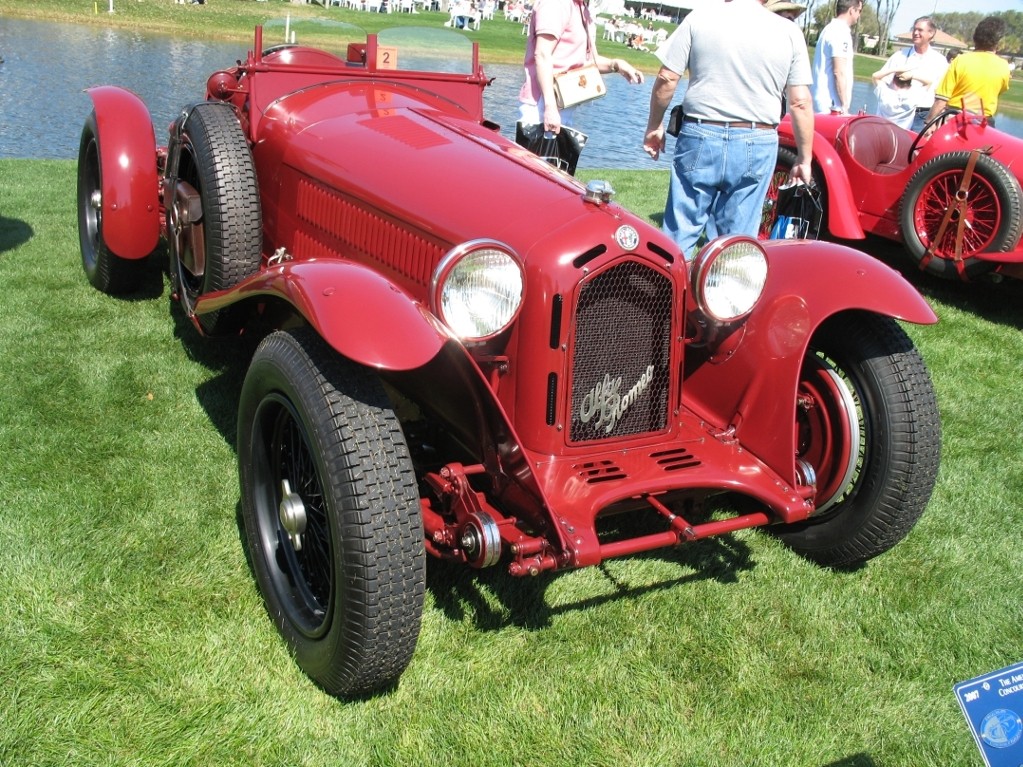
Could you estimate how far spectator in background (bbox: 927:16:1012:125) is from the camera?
7.18 meters

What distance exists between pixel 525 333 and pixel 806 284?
1.04 meters

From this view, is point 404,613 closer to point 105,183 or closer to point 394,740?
point 394,740

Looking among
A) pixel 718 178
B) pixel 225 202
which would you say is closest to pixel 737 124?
pixel 718 178

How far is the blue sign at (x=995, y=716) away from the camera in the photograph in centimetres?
167

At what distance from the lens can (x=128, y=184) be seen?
438cm

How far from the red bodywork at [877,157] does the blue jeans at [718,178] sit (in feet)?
8.14

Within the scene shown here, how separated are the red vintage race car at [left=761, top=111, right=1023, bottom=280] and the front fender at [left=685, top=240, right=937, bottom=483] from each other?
3.52 metres

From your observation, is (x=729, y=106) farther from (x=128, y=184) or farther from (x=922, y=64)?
(x=922, y=64)

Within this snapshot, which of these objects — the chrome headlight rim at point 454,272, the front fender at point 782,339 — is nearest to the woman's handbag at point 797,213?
the front fender at point 782,339

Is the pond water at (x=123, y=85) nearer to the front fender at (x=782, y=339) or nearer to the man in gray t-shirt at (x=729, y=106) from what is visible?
the man in gray t-shirt at (x=729, y=106)

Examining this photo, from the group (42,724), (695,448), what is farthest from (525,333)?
(42,724)

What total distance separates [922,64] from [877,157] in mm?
1618

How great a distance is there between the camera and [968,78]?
723cm

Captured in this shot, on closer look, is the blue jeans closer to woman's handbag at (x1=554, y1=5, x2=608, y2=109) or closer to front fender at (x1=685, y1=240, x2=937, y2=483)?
woman's handbag at (x1=554, y1=5, x2=608, y2=109)
